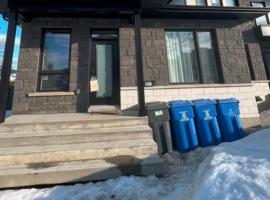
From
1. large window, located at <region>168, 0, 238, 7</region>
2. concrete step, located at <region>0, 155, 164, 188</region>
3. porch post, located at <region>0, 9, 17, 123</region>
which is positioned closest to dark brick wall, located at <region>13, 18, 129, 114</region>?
porch post, located at <region>0, 9, 17, 123</region>

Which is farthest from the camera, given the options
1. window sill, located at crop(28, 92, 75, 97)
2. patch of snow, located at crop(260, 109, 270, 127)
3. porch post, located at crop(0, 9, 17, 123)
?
patch of snow, located at crop(260, 109, 270, 127)

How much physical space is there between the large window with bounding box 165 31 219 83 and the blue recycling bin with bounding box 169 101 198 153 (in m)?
1.86

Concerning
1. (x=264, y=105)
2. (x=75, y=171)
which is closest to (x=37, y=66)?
(x=75, y=171)

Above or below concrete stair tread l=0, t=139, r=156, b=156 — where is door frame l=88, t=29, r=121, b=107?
above

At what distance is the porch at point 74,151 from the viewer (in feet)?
10.7

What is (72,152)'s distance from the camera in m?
3.71

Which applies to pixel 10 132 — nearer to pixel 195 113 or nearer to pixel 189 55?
pixel 195 113

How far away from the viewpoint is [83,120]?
4.54m

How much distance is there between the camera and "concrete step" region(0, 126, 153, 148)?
393cm

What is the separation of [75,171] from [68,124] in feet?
4.68

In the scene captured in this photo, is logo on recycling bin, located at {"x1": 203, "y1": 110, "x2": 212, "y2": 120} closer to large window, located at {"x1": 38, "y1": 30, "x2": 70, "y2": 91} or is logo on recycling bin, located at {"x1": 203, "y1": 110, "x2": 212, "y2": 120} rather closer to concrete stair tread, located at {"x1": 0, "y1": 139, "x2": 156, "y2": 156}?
concrete stair tread, located at {"x1": 0, "y1": 139, "x2": 156, "y2": 156}

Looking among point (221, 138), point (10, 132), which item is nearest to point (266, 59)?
point (221, 138)

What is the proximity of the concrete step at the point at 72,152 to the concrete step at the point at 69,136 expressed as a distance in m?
0.14

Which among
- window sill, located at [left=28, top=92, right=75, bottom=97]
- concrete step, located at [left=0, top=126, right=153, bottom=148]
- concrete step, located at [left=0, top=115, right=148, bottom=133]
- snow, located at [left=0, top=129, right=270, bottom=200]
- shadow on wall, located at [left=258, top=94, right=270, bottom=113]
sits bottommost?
snow, located at [left=0, top=129, right=270, bottom=200]
